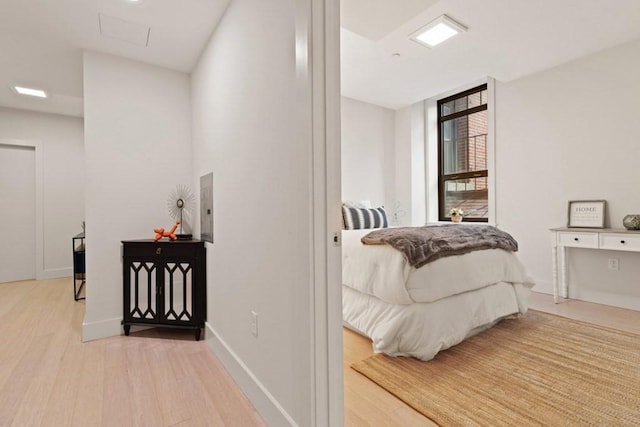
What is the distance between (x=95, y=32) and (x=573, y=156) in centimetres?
461

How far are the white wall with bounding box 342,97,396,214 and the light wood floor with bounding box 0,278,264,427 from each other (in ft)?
10.4

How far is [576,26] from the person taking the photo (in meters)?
2.73

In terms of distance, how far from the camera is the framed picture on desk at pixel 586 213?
10.3 ft

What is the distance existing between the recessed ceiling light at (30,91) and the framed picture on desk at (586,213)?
238 inches

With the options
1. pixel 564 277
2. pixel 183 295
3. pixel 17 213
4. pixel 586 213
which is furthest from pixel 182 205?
pixel 586 213

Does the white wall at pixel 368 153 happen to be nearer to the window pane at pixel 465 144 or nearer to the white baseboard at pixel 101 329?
the window pane at pixel 465 144

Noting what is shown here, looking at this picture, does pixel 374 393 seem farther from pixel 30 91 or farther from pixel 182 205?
pixel 30 91

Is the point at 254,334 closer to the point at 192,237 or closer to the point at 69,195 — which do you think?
the point at 192,237

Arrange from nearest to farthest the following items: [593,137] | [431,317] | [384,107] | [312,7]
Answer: [312,7]
[431,317]
[593,137]
[384,107]

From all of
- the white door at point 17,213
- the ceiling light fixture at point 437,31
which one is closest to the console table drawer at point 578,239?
the ceiling light fixture at point 437,31

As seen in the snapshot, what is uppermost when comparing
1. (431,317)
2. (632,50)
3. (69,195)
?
(632,50)

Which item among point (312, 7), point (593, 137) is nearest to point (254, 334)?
point (312, 7)

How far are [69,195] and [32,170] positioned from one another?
544 millimetres

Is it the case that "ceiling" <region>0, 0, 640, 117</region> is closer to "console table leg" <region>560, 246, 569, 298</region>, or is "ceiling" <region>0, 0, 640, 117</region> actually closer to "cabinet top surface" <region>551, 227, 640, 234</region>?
"cabinet top surface" <region>551, 227, 640, 234</region>
